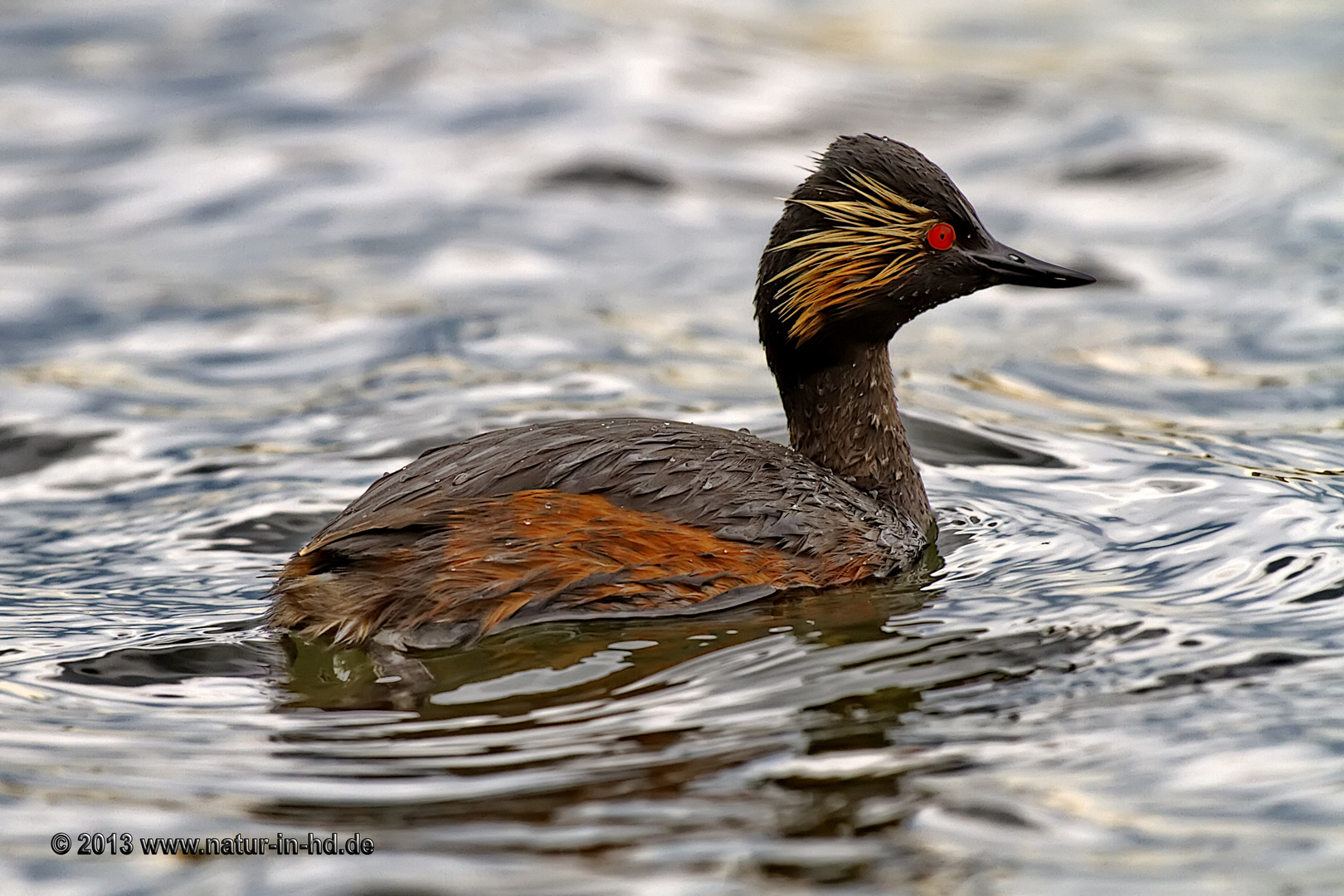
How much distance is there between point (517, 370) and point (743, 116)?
5.58m

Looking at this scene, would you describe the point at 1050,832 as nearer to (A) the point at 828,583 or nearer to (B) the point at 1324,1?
(A) the point at 828,583

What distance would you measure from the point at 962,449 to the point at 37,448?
180 inches

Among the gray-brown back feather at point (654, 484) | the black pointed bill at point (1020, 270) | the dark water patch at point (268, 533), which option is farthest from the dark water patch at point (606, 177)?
the gray-brown back feather at point (654, 484)

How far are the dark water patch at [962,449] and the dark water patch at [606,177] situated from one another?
5216mm

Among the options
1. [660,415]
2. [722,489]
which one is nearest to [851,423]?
[722,489]

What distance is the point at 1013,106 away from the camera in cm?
1462

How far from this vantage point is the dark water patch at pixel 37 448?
27.6 ft

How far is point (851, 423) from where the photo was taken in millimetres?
6840

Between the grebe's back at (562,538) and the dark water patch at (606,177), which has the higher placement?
the dark water patch at (606,177)

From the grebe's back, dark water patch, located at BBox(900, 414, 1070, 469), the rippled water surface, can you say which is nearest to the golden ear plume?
the grebe's back

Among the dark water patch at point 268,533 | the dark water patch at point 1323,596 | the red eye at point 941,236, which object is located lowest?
the dark water patch at point 268,533

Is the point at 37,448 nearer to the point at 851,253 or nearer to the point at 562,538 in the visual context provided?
the point at 562,538

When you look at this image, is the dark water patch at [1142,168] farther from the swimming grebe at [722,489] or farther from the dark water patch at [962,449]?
the swimming grebe at [722,489]

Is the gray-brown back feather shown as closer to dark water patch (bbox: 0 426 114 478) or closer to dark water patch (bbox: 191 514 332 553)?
dark water patch (bbox: 191 514 332 553)
